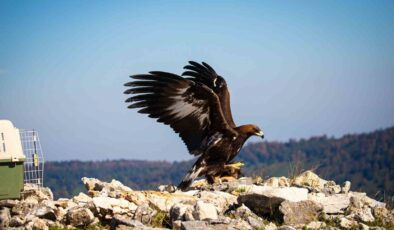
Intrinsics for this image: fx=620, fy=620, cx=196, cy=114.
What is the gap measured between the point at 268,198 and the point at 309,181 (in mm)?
3637

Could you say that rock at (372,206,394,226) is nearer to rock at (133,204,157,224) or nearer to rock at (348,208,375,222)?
rock at (348,208,375,222)

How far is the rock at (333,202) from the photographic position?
10156mm

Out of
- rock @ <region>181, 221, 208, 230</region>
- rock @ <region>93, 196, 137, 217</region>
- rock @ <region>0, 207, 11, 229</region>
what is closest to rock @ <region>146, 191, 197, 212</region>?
rock @ <region>93, 196, 137, 217</region>

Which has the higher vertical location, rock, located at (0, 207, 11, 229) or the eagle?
the eagle

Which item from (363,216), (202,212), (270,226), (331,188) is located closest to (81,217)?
(202,212)

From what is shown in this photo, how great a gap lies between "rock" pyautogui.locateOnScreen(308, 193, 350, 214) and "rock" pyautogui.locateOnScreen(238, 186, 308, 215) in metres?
0.46

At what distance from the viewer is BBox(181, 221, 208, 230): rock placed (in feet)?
28.4

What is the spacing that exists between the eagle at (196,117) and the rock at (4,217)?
337 cm

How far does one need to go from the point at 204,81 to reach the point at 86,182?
3371 mm

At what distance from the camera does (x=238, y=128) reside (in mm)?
12883

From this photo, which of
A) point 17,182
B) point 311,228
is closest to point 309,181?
point 311,228

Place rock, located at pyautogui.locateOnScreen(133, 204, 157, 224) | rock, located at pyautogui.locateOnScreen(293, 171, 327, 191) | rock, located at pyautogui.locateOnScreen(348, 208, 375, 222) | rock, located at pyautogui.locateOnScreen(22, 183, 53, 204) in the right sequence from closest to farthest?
rock, located at pyautogui.locateOnScreen(133, 204, 157, 224)
rock, located at pyautogui.locateOnScreen(348, 208, 375, 222)
rock, located at pyautogui.locateOnScreen(22, 183, 53, 204)
rock, located at pyautogui.locateOnScreen(293, 171, 327, 191)

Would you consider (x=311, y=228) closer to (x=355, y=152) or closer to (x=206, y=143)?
(x=206, y=143)

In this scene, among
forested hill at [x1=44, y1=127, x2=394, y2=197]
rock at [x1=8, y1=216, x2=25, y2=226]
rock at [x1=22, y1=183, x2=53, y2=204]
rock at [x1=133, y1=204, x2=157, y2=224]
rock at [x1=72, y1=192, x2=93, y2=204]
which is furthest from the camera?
forested hill at [x1=44, y1=127, x2=394, y2=197]
